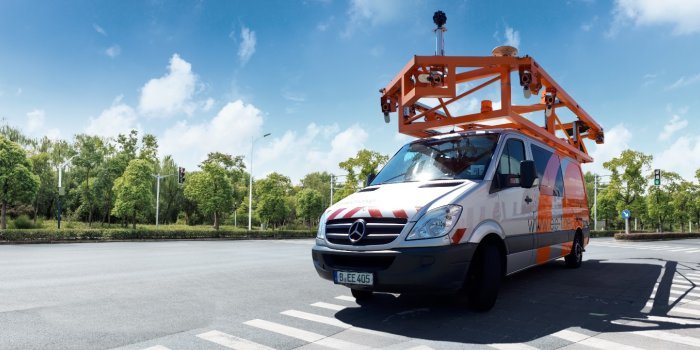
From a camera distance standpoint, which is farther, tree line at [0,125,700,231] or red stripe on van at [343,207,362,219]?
tree line at [0,125,700,231]

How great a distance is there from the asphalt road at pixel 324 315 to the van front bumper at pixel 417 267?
1.47ft

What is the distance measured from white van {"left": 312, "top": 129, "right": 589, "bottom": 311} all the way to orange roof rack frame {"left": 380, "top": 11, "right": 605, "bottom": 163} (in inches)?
33.2

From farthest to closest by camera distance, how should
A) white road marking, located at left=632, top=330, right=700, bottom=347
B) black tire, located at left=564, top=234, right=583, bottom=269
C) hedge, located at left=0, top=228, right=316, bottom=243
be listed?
hedge, located at left=0, top=228, right=316, bottom=243, black tire, located at left=564, top=234, right=583, bottom=269, white road marking, located at left=632, top=330, right=700, bottom=347

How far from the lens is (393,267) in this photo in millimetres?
4680

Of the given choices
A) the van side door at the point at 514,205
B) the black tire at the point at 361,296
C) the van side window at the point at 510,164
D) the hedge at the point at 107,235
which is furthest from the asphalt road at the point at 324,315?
the hedge at the point at 107,235

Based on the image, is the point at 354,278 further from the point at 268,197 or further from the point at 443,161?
the point at 268,197

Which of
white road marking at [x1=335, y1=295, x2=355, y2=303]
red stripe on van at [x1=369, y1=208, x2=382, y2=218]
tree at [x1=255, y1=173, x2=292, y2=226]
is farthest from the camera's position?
tree at [x1=255, y1=173, x2=292, y2=226]

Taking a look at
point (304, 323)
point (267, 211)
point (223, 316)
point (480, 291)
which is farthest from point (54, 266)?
point (267, 211)

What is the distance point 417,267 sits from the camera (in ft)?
15.3

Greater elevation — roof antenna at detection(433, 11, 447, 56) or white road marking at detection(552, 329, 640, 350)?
roof antenna at detection(433, 11, 447, 56)

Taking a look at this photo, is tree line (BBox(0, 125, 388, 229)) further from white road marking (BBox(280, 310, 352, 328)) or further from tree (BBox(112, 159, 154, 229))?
white road marking (BBox(280, 310, 352, 328))

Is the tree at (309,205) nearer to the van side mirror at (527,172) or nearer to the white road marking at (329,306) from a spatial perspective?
the white road marking at (329,306)

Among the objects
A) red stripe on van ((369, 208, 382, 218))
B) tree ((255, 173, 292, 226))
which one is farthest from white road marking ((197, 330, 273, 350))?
tree ((255, 173, 292, 226))

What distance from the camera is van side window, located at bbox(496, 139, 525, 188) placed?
5758mm
